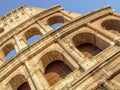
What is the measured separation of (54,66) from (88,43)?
2.76 m

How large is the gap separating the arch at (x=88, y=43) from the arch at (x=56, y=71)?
1585 millimetres

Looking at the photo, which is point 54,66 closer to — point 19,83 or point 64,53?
point 64,53

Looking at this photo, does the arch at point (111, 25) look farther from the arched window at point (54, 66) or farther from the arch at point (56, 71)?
the arch at point (56, 71)

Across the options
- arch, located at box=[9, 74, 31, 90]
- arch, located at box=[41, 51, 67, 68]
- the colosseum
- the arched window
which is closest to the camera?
the colosseum

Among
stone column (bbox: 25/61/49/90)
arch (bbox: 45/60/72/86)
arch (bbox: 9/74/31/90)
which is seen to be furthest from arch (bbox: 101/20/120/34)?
arch (bbox: 9/74/31/90)

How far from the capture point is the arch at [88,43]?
58.0ft

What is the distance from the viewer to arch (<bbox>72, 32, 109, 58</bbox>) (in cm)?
1769

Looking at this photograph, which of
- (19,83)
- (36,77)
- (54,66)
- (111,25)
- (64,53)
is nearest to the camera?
(36,77)

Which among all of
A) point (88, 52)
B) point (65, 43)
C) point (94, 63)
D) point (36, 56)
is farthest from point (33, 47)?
point (94, 63)

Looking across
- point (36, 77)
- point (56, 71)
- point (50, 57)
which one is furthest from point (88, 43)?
point (36, 77)

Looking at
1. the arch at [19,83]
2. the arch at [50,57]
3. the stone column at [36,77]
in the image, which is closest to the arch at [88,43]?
the arch at [50,57]

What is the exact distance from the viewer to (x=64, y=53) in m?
17.0

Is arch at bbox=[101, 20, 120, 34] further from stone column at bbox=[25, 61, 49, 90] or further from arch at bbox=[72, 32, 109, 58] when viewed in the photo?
stone column at bbox=[25, 61, 49, 90]

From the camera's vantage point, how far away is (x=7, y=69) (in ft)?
57.4
